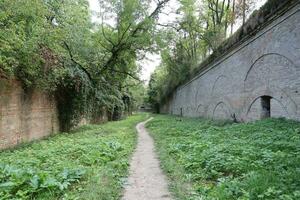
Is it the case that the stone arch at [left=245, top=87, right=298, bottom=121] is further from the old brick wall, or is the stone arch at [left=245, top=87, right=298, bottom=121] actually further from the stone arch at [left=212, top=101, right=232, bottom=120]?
the old brick wall

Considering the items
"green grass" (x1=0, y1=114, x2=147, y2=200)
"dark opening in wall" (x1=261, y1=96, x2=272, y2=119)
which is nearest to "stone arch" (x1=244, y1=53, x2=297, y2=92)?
"dark opening in wall" (x1=261, y1=96, x2=272, y2=119)

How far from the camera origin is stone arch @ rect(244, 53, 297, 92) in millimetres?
9352

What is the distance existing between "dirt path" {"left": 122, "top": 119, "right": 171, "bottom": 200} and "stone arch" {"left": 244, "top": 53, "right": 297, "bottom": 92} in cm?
527

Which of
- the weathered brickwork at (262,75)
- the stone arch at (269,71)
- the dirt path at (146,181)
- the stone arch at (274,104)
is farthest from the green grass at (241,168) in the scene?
the stone arch at (269,71)

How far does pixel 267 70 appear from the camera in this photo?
10.6 meters

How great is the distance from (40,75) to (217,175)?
7.67 metres

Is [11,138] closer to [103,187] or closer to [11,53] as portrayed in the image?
→ [11,53]

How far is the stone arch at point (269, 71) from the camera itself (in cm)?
935

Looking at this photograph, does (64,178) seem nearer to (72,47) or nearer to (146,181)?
(146,181)

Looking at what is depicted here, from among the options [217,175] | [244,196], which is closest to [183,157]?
[217,175]

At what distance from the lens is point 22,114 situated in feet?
33.3

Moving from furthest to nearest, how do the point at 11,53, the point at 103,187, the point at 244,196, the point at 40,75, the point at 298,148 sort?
the point at 40,75, the point at 11,53, the point at 298,148, the point at 103,187, the point at 244,196

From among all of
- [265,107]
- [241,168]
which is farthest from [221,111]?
[241,168]

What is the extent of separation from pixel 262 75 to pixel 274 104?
134cm
